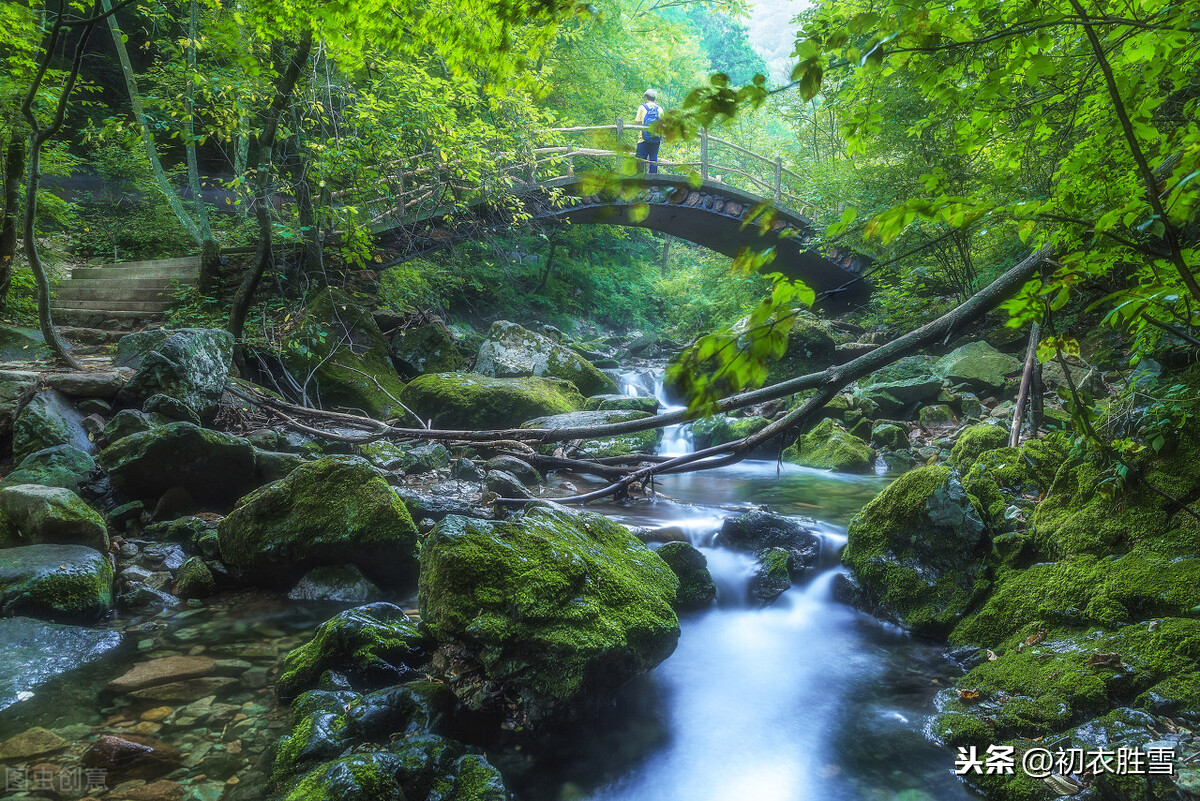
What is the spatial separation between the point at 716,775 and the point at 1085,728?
1.64 m

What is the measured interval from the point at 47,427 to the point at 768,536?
6.64 metres

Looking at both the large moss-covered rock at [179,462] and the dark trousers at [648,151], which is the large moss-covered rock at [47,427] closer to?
the large moss-covered rock at [179,462]

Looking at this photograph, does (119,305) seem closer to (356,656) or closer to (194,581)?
(194,581)

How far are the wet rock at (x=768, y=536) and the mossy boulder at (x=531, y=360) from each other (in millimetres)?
5798

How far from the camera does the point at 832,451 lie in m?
9.16

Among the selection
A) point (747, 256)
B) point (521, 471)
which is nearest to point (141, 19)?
point (521, 471)

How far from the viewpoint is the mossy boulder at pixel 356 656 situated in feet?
10.4

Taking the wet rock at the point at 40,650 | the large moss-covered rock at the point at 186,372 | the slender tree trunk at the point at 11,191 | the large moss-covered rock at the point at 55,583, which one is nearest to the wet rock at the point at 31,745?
the wet rock at the point at 40,650

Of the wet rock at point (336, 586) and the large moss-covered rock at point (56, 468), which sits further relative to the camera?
the large moss-covered rock at point (56, 468)

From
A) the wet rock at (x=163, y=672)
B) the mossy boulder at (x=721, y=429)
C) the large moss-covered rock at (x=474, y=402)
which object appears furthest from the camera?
the mossy boulder at (x=721, y=429)

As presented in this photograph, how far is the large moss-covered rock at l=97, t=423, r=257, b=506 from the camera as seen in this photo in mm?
4977

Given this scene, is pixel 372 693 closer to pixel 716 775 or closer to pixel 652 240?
pixel 716 775

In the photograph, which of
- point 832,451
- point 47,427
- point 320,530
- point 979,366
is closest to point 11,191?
point 47,427

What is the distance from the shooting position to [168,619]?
389 centimetres
